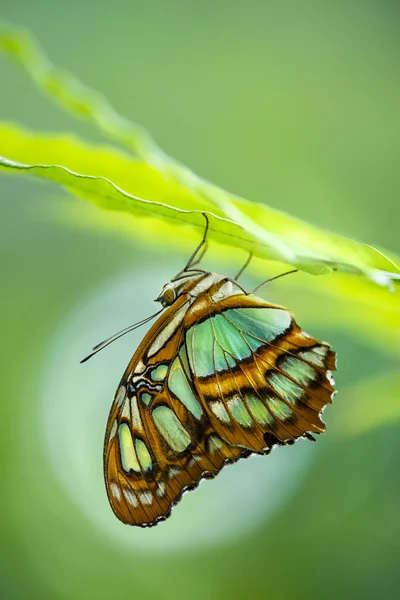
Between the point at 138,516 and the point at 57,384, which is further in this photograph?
the point at 57,384

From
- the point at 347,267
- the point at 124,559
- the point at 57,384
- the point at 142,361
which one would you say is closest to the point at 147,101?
the point at 57,384

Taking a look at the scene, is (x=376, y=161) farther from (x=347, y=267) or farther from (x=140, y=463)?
(x=347, y=267)

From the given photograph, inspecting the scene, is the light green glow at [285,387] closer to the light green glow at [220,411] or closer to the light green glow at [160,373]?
the light green glow at [220,411]

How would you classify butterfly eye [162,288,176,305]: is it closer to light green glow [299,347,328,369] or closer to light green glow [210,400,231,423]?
light green glow [210,400,231,423]

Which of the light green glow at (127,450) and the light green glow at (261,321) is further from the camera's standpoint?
the light green glow at (127,450)

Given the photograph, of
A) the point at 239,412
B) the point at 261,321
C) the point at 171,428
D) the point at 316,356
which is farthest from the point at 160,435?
the point at 316,356

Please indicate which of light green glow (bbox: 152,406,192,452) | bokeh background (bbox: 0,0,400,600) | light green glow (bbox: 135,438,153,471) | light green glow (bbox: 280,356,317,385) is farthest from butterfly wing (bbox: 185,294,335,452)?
bokeh background (bbox: 0,0,400,600)

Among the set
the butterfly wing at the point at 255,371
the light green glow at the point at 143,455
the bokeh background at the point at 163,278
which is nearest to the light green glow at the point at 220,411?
the butterfly wing at the point at 255,371
